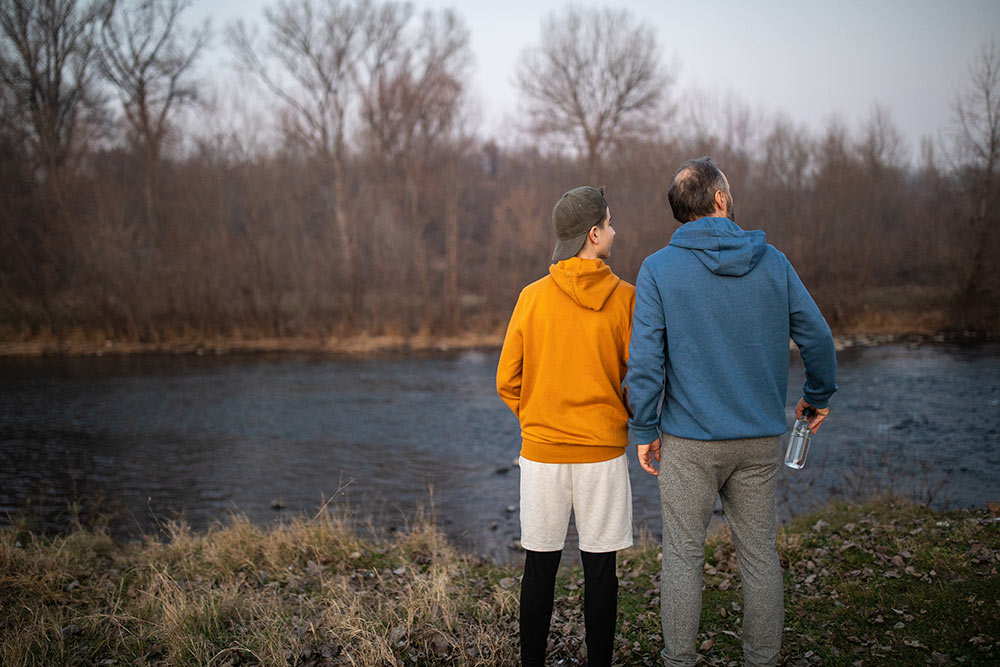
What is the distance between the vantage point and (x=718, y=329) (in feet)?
9.01

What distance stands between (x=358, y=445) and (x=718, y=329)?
9786mm

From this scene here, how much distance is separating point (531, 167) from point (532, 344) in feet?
84.0

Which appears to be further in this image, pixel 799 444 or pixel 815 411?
pixel 799 444

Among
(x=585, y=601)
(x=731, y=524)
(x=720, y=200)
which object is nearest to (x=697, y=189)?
(x=720, y=200)

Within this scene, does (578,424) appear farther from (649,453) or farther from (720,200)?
(720,200)

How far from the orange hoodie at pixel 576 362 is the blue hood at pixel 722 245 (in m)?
0.38

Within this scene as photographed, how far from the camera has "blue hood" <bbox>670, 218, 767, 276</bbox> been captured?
2.71m

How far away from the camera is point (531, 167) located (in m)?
27.7

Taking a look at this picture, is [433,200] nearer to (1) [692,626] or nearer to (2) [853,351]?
(2) [853,351]

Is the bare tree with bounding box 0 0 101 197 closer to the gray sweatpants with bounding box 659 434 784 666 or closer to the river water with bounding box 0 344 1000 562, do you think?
the river water with bounding box 0 344 1000 562

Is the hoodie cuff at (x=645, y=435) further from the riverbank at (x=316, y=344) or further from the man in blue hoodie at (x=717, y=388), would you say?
the riverbank at (x=316, y=344)

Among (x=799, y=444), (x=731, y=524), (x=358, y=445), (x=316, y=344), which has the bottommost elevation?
(x=358, y=445)

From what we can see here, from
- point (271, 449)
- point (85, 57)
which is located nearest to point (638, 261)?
point (271, 449)

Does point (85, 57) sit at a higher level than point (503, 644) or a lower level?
higher
